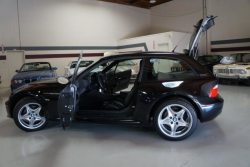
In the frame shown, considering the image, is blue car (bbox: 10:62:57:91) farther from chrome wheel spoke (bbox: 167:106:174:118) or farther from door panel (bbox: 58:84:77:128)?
chrome wheel spoke (bbox: 167:106:174:118)

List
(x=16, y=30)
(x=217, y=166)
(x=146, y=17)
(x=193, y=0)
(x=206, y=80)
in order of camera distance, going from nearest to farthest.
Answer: (x=217, y=166), (x=206, y=80), (x=16, y=30), (x=193, y=0), (x=146, y=17)

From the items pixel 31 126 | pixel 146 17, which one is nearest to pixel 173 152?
pixel 31 126

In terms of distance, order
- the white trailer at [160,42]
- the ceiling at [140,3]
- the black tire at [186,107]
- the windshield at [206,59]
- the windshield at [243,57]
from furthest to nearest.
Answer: the ceiling at [140,3]
the white trailer at [160,42]
the windshield at [206,59]
the windshield at [243,57]
the black tire at [186,107]

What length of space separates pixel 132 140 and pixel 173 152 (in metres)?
0.66

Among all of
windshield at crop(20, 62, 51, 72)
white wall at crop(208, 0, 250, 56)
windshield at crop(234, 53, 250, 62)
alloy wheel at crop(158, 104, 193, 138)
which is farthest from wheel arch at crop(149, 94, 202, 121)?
white wall at crop(208, 0, 250, 56)

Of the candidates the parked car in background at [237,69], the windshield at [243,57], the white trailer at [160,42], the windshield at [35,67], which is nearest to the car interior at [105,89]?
the windshield at [35,67]

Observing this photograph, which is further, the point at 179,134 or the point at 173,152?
the point at 179,134

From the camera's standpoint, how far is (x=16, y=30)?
11.4m

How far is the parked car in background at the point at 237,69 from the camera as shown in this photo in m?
7.51

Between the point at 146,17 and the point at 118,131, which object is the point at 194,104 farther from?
the point at 146,17

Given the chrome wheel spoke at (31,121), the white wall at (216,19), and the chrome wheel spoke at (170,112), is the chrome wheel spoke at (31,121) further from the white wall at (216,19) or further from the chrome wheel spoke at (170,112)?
the white wall at (216,19)

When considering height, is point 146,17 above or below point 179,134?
above

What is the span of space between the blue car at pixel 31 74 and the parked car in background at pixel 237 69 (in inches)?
272

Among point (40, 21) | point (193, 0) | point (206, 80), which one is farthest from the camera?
point (193, 0)
